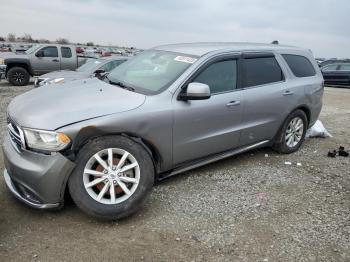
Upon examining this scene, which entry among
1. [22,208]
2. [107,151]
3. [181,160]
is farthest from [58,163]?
[181,160]

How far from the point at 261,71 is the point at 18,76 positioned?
1220 centimetres

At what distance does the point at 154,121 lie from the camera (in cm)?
372

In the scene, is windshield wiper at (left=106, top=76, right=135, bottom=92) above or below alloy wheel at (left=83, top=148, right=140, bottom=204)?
above

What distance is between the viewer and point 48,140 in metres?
3.22

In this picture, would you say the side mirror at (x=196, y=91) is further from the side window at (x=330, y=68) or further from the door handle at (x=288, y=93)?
the side window at (x=330, y=68)

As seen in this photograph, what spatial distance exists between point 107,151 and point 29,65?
1297 centimetres

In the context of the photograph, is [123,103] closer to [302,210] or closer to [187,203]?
[187,203]

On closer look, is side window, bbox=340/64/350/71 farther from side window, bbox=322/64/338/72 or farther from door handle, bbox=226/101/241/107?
door handle, bbox=226/101/241/107

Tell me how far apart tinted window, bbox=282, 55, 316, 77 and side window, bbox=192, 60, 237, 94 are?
1.34 metres

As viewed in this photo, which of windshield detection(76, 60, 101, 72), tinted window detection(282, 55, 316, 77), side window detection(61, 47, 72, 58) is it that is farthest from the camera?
side window detection(61, 47, 72, 58)

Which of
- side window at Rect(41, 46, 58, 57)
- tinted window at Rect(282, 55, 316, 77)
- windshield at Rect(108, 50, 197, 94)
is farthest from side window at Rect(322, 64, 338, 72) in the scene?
windshield at Rect(108, 50, 197, 94)

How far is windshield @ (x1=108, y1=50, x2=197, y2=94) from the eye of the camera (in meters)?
4.09

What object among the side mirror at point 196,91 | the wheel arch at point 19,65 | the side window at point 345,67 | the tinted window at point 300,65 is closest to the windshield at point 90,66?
the wheel arch at point 19,65

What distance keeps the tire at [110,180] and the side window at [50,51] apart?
528 inches
